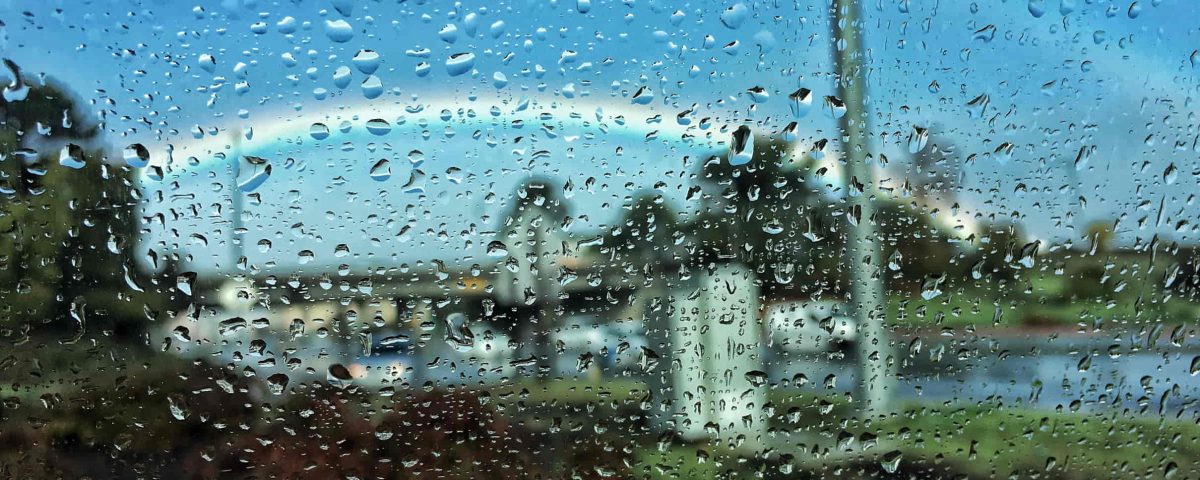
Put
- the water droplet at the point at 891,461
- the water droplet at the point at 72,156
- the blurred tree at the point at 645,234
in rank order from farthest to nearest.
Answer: the water droplet at the point at 891,461, the blurred tree at the point at 645,234, the water droplet at the point at 72,156

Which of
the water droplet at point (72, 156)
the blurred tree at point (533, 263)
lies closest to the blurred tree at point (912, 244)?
the blurred tree at point (533, 263)

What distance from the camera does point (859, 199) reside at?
117cm

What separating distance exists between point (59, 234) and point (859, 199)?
1.20m

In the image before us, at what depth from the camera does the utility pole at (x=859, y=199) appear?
1.16 meters

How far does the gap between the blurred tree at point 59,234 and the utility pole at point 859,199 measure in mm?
1073

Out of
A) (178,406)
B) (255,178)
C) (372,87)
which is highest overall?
(372,87)

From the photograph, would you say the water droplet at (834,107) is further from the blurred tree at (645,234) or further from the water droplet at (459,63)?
the water droplet at (459,63)

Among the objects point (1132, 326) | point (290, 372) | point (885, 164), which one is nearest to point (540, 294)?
point (290, 372)

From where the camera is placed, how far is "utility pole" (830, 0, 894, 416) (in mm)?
1161

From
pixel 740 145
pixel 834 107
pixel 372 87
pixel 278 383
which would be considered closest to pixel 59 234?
pixel 278 383

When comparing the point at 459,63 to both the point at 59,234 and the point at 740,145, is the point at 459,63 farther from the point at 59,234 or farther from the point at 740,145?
the point at 59,234

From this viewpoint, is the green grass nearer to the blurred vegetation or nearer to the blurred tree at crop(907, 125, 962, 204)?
the blurred tree at crop(907, 125, 962, 204)

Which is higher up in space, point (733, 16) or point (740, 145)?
point (733, 16)

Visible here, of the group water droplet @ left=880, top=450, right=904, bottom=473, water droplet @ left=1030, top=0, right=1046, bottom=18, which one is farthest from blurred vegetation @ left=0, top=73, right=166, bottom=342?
water droplet @ left=1030, top=0, right=1046, bottom=18
